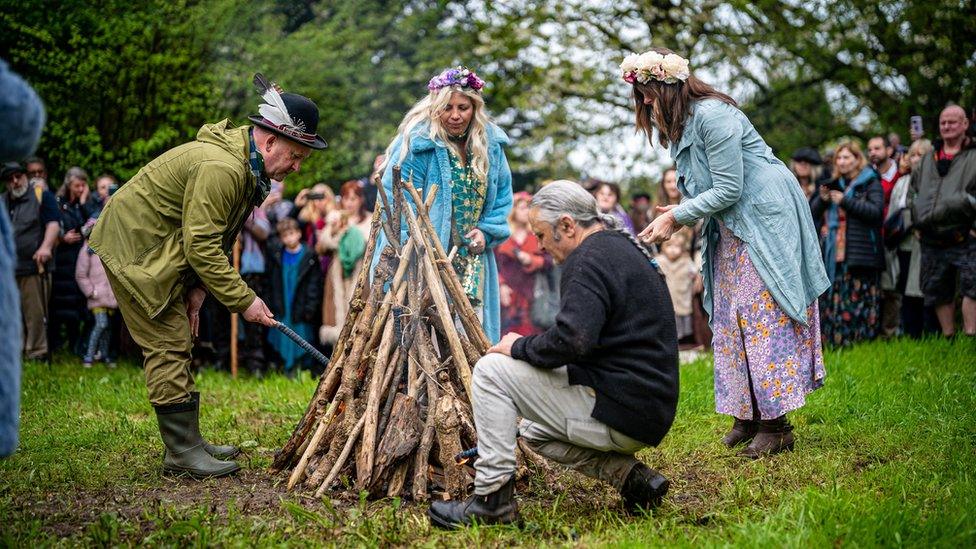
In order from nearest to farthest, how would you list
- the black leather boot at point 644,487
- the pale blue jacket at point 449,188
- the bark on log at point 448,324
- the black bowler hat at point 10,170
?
1. the black leather boot at point 644,487
2. the bark on log at point 448,324
3. the pale blue jacket at point 449,188
4. the black bowler hat at point 10,170

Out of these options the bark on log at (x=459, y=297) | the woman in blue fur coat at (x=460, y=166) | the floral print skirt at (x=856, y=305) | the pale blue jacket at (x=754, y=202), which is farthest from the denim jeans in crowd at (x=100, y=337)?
the floral print skirt at (x=856, y=305)

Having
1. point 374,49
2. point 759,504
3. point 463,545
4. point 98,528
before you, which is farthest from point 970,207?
point 374,49

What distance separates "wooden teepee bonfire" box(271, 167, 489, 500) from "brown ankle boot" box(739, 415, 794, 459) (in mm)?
1689

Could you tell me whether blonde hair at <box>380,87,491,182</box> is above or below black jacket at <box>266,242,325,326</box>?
above

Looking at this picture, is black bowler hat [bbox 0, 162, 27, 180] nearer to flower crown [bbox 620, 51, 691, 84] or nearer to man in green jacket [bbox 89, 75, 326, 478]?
man in green jacket [bbox 89, 75, 326, 478]

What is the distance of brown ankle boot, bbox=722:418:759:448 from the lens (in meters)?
5.96

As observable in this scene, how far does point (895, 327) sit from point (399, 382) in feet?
22.0

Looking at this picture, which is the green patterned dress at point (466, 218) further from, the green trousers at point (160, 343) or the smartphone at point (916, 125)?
the smartphone at point (916, 125)

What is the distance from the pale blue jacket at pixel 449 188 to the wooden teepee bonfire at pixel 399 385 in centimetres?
60

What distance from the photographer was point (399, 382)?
209 inches

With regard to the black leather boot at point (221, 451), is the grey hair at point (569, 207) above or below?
above

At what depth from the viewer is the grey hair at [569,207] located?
14.5 feet

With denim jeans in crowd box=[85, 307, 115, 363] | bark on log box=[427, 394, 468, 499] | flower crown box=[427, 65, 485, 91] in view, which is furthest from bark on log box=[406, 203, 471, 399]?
denim jeans in crowd box=[85, 307, 115, 363]

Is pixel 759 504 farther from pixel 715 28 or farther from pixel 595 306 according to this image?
pixel 715 28
